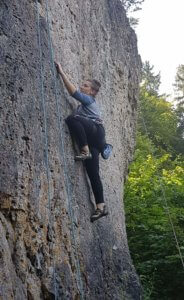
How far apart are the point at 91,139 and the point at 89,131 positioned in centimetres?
16

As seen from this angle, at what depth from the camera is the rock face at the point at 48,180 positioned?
3857mm

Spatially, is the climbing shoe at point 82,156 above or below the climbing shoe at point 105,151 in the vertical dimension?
below

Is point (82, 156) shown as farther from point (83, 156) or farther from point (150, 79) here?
point (150, 79)

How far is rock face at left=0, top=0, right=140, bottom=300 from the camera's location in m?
3.86

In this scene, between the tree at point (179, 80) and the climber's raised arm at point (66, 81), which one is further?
the tree at point (179, 80)

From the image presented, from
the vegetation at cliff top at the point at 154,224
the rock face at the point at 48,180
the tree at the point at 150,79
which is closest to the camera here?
the rock face at the point at 48,180

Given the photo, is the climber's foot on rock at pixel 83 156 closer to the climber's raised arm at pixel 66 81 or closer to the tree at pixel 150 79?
the climber's raised arm at pixel 66 81

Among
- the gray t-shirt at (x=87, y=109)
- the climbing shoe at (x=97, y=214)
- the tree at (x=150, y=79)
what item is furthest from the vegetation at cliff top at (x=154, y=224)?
the tree at (x=150, y=79)

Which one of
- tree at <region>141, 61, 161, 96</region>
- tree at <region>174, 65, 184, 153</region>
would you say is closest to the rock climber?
tree at <region>174, 65, 184, 153</region>

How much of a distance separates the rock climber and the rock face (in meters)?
0.11

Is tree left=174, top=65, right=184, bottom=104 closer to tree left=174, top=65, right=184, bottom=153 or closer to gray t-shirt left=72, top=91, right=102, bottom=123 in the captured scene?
tree left=174, top=65, right=184, bottom=153

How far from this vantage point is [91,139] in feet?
18.6

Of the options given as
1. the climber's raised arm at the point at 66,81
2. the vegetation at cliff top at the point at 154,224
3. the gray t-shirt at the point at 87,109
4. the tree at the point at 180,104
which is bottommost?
the vegetation at cliff top at the point at 154,224

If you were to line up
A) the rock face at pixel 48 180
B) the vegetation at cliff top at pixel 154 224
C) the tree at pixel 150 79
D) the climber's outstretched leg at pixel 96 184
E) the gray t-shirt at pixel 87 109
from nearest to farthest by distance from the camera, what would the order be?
1. the rock face at pixel 48 180
2. the climber's outstretched leg at pixel 96 184
3. the gray t-shirt at pixel 87 109
4. the vegetation at cliff top at pixel 154 224
5. the tree at pixel 150 79
